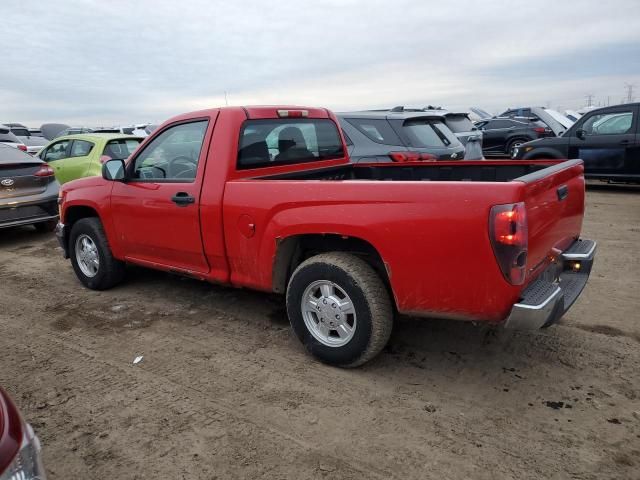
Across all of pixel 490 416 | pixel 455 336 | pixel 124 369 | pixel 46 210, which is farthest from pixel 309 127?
pixel 46 210

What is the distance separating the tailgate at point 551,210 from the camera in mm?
2709

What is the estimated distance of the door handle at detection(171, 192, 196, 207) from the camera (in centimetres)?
383

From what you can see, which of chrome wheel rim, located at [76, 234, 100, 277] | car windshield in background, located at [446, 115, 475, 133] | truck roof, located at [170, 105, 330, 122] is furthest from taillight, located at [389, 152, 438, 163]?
car windshield in background, located at [446, 115, 475, 133]

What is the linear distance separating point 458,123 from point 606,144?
327 cm

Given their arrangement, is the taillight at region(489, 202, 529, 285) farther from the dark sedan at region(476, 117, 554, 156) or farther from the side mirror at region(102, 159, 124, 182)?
the dark sedan at region(476, 117, 554, 156)

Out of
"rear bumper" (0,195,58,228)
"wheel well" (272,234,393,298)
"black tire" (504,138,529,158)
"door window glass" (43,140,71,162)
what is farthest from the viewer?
"black tire" (504,138,529,158)

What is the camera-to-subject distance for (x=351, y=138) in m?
7.29

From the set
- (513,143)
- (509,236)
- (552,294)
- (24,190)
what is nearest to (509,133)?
(513,143)

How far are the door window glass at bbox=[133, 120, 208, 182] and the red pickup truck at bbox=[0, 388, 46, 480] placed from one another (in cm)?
245

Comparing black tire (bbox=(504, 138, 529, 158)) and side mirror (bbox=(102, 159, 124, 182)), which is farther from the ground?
side mirror (bbox=(102, 159, 124, 182))

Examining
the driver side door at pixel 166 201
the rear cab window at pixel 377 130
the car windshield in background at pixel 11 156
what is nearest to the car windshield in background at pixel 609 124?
the rear cab window at pixel 377 130

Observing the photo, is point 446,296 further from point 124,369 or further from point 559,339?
point 124,369

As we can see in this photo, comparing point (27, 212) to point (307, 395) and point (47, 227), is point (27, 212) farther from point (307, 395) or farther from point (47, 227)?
point (307, 395)

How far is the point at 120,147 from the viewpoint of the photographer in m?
8.87
